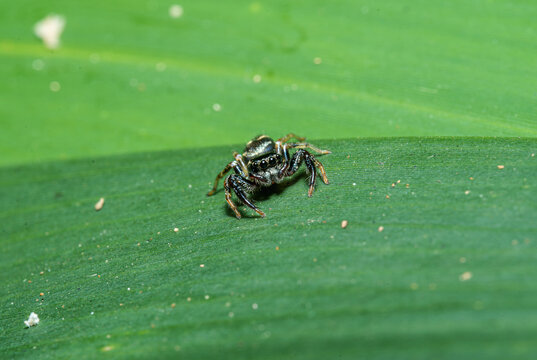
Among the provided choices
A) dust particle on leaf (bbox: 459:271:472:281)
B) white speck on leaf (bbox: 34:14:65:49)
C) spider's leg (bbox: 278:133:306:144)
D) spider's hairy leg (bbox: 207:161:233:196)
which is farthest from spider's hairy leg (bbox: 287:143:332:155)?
white speck on leaf (bbox: 34:14:65:49)

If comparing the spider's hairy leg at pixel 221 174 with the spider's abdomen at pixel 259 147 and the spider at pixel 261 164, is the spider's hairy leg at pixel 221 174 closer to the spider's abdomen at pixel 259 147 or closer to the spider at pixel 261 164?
the spider at pixel 261 164

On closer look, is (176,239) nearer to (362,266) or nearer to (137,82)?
(362,266)

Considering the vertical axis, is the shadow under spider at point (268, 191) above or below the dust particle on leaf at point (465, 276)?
above

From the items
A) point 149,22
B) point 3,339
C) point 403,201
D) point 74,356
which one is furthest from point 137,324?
point 149,22

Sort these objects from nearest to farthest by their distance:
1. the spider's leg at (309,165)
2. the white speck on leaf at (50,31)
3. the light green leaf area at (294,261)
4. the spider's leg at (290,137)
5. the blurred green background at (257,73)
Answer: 1. the light green leaf area at (294,261)
2. the spider's leg at (309,165)
3. the blurred green background at (257,73)
4. the spider's leg at (290,137)
5. the white speck on leaf at (50,31)

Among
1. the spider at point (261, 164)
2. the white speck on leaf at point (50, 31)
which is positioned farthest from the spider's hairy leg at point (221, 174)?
the white speck on leaf at point (50, 31)

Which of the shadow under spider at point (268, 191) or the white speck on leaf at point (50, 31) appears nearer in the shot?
the shadow under spider at point (268, 191)

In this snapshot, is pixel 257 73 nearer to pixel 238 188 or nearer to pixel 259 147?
pixel 259 147

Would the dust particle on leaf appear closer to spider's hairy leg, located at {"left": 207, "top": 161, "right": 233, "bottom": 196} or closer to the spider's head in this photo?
the spider's head
